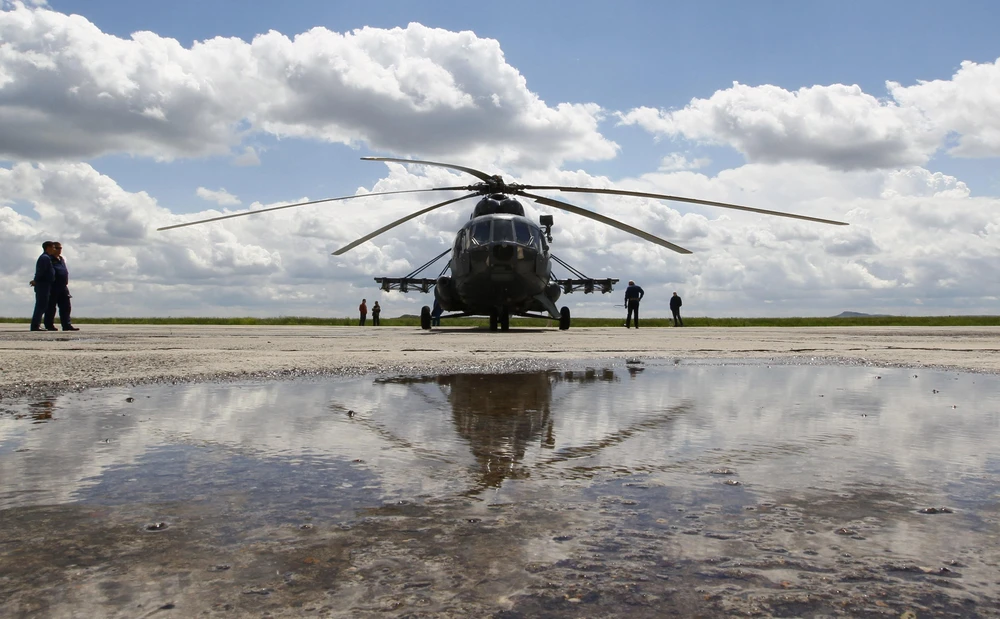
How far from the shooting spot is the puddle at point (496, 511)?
1350 millimetres

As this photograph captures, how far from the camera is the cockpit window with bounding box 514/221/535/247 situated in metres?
17.3

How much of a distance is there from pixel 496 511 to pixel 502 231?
1538 centimetres

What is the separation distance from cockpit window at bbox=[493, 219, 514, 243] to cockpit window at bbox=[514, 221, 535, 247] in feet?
0.47

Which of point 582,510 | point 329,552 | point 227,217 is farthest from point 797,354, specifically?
point 227,217

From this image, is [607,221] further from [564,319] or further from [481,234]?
[564,319]

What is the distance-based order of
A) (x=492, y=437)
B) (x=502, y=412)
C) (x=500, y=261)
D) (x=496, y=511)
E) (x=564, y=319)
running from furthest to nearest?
1. (x=564, y=319)
2. (x=500, y=261)
3. (x=502, y=412)
4. (x=492, y=437)
5. (x=496, y=511)

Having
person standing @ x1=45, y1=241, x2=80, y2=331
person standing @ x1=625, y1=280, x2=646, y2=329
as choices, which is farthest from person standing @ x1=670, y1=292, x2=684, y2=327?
person standing @ x1=45, y1=241, x2=80, y2=331

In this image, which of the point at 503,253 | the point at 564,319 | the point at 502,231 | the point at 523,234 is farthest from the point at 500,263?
the point at 564,319

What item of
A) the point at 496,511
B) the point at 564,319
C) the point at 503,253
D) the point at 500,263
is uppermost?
the point at 503,253

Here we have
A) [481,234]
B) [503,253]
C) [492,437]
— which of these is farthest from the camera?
[481,234]

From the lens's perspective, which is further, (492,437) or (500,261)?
(500,261)

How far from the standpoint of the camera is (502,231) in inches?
672

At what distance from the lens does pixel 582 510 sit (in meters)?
1.88

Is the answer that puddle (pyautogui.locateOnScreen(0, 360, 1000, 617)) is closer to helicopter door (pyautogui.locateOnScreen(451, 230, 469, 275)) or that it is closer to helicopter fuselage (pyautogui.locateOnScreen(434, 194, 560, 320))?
helicopter fuselage (pyautogui.locateOnScreen(434, 194, 560, 320))
